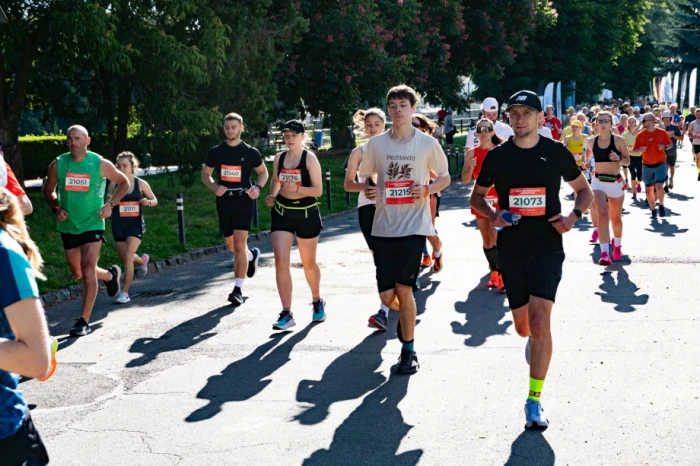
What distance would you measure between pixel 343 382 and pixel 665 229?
10.2 metres

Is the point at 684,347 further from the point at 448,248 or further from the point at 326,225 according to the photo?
the point at 326,225

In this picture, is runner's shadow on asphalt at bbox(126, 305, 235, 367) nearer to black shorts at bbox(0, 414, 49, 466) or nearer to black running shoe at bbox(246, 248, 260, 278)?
black running shoe at bbox(246, 248, 260, 278)

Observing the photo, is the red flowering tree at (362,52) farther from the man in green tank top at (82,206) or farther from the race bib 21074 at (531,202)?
the race bib 21074 at (531,202)

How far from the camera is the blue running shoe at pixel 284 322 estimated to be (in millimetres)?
8875

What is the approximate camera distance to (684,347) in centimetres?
769

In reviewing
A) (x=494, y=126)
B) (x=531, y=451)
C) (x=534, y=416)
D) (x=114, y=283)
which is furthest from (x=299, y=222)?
(x=531, y=451)

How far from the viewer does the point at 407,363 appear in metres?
7.22

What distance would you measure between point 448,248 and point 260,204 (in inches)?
322

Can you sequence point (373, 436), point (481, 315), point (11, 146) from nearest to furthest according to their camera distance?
point (373, 436) → point (481, 315) → point (11, 146)

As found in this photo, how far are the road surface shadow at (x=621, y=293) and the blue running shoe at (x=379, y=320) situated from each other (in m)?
2.26

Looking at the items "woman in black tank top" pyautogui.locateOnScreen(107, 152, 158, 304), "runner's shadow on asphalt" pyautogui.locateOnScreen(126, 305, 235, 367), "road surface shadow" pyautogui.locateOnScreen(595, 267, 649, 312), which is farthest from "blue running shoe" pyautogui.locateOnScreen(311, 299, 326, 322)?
"road surface shadow" pyautogui.locateOnScreen(595, 267, 649, 312)

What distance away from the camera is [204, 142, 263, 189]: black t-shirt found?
10.6 m

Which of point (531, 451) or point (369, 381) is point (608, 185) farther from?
point (531, 451)

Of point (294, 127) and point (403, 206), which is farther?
point (294, 127)
